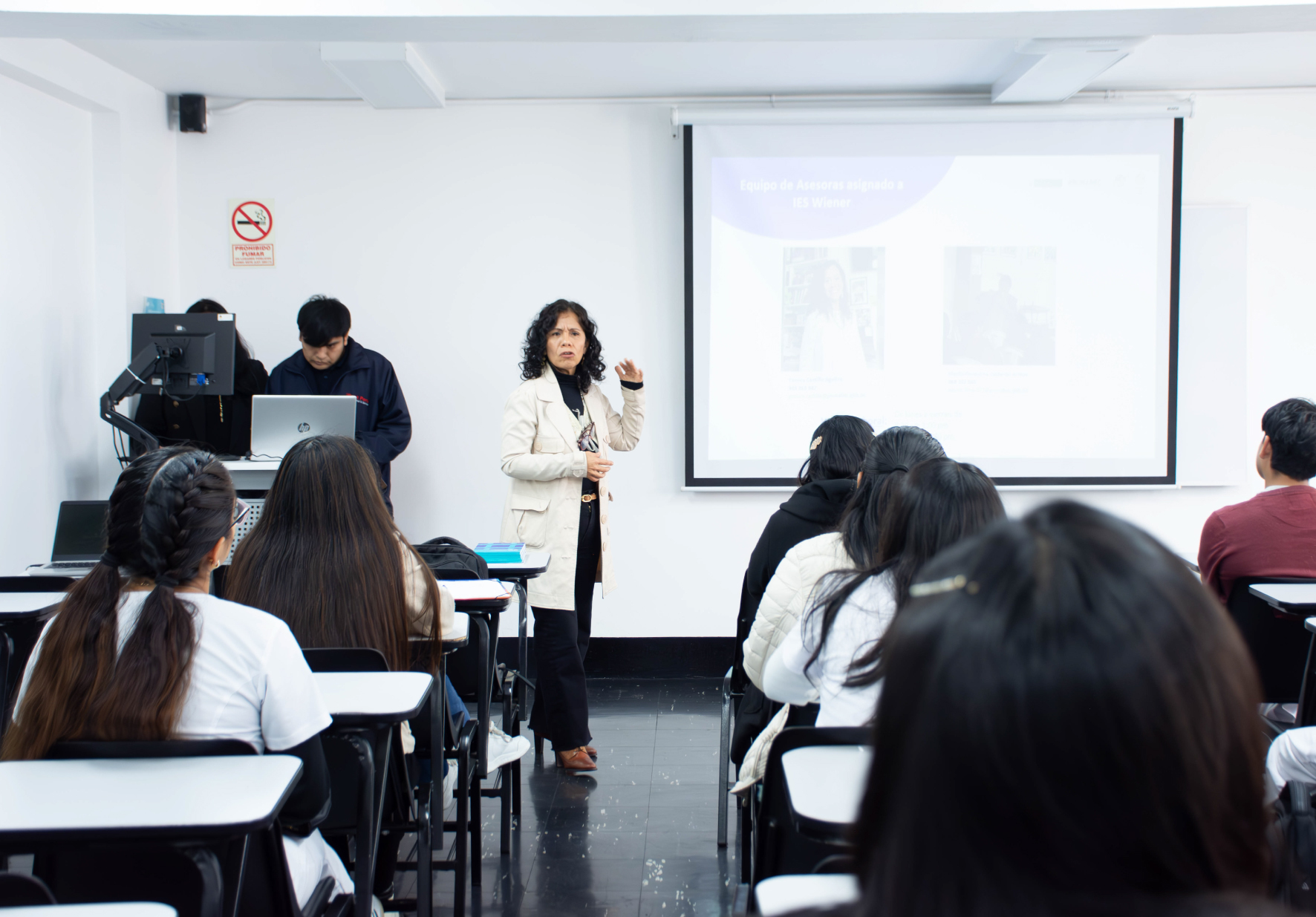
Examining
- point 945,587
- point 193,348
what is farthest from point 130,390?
point 945,587

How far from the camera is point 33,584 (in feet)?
8.14

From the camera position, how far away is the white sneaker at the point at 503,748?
2.30 meters

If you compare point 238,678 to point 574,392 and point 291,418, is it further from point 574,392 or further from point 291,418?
point 291,418

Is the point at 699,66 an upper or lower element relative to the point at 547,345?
upper

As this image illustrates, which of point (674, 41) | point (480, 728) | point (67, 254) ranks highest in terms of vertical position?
point (674, 41)

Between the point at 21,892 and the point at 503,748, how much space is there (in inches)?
59.9

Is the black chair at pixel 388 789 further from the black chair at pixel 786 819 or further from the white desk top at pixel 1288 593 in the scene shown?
the white desk top at pixel 1288 593

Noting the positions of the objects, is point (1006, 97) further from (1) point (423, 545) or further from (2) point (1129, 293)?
(1) point (423, 545)

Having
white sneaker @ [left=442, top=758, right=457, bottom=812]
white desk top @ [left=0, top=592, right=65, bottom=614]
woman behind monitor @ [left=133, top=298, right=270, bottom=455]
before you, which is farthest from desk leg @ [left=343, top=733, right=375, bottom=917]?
woman behind monitor @ [left=133, top=298, right=270, bottom=455]

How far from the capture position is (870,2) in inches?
104

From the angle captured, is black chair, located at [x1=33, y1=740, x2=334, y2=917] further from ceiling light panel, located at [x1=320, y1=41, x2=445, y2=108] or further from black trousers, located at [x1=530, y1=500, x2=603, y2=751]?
ceiling light panel, located at [x1=320, y1=41, x2=445, y2=108]

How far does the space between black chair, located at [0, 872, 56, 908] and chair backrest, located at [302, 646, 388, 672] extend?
720 mm

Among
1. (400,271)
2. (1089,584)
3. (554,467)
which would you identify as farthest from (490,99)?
(1089,584)

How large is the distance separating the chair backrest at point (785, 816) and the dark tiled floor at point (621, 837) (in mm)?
909
